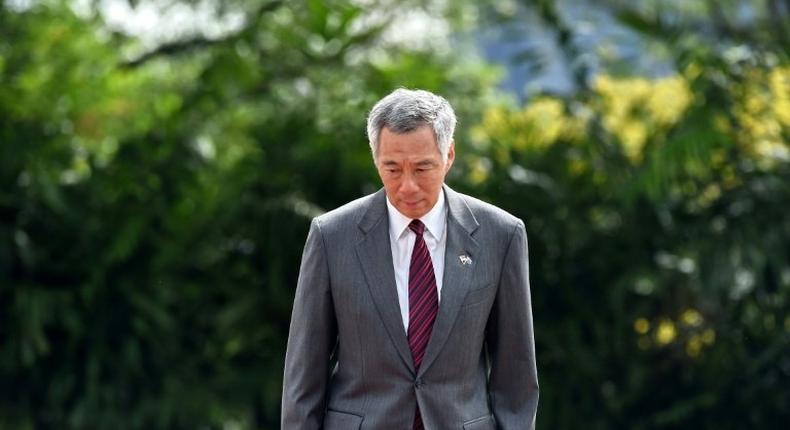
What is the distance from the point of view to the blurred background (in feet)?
26.2

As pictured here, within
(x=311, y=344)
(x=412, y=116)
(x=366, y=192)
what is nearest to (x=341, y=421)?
(x=311, y=344)

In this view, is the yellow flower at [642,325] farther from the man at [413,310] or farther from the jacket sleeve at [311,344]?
the jacket sleeve at [311,344]

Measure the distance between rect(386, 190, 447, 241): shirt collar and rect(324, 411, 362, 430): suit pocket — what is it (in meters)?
0.45

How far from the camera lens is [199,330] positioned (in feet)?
27.9

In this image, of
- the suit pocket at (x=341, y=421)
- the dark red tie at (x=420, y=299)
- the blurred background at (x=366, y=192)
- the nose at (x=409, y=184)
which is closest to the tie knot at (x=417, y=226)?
the dark red tie at (x=420, y=299)

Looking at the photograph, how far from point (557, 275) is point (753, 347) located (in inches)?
47.4

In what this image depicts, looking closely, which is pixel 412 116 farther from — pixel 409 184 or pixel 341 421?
pixel 341 421

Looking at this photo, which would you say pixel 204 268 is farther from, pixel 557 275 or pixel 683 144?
pixel 683 144

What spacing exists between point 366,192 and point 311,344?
15.6 feet

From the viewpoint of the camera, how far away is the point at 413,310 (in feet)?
11.0

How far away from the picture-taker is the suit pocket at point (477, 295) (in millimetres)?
3344

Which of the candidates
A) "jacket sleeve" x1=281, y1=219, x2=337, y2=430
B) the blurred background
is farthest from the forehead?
the blurred background

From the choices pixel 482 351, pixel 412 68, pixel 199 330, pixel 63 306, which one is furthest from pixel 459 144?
pixel 482 351

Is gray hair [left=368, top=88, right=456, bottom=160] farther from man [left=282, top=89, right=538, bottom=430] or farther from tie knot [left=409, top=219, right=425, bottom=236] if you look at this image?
tie knot [left=409, top=219, right=425, bottom=236]
